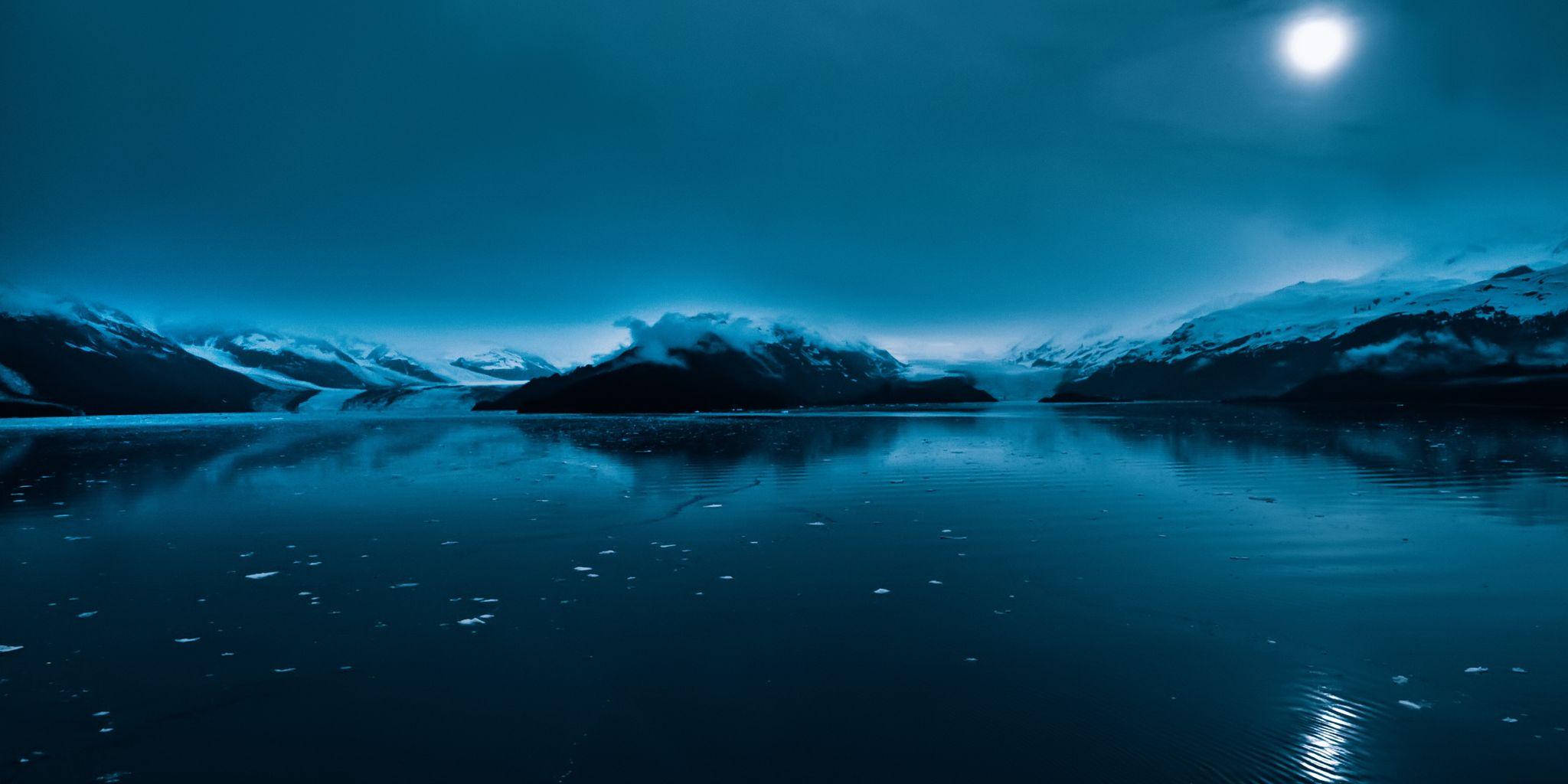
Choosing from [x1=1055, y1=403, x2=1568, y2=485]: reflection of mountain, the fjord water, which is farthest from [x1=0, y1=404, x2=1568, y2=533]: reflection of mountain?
the fjord water

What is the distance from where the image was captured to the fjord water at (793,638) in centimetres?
673

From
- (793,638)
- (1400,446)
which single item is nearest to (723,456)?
(793,638)

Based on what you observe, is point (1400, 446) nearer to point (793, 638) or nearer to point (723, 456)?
point (723, 456)

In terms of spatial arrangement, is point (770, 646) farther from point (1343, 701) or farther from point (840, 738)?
point (1343, 701)

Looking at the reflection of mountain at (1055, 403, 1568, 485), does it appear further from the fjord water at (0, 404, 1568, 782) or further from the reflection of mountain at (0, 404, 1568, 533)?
the fjord water at (0, 404, 1568, 782)

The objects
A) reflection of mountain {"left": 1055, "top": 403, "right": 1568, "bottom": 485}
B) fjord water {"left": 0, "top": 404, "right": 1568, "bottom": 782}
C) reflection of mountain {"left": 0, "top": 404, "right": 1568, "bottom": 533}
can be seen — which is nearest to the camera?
fjord water {"left": 0, "top": 404, "right": 1568, "bottom": 782}

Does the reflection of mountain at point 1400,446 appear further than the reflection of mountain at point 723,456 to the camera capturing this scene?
Yes

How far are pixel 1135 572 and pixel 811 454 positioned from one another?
2663 centimetres

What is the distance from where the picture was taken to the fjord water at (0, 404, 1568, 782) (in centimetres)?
673

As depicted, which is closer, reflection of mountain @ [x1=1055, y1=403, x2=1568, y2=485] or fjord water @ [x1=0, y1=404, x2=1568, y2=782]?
fjord water @ [x1=0, y1=404, x2=1568, y2=782]

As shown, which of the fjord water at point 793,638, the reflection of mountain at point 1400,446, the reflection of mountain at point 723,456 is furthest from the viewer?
the reflection of mountain at point 1400,446

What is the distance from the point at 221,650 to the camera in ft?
31.0

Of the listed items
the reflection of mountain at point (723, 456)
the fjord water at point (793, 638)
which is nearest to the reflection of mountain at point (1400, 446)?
the reflection of mountain at point (723, 456)

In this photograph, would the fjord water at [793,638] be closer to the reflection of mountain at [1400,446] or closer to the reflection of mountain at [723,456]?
the reflection of mountain at [723,456]
